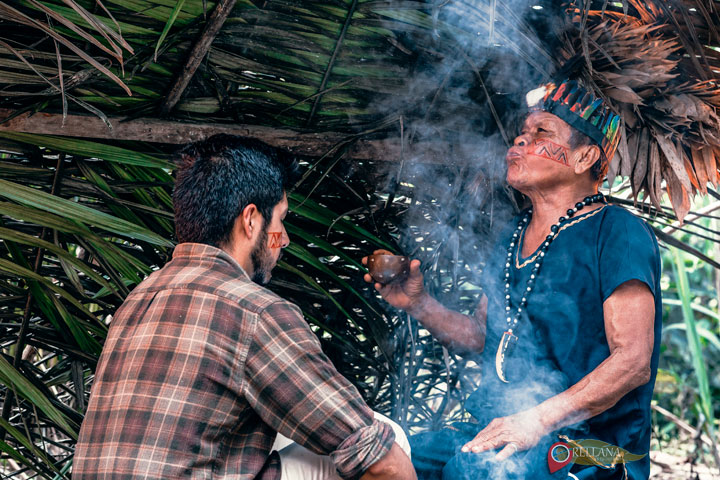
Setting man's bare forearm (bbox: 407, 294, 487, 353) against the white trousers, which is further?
man's bare forearm (bbox: 407, 294, 487, 353)

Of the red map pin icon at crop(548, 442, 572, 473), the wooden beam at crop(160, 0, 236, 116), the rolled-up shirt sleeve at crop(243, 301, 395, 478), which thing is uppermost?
the wooden beam at crop(160, 0, 236, 116)

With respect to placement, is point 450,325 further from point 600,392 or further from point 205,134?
point 205,134

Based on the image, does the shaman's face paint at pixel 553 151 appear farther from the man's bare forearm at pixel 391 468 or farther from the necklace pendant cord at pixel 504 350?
the man's bare forearm at pixel 391 468

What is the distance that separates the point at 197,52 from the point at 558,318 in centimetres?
120

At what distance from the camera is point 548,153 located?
1.94m

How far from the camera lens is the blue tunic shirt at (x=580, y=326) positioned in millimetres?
1727

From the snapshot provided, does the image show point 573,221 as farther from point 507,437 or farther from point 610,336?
point 507,437

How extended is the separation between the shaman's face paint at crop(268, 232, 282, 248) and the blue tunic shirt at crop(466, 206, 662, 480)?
75 cm

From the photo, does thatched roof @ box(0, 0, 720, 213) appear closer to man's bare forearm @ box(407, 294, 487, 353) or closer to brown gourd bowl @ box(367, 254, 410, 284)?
brown gourd bowl @ box(367, 254, 410, 284)

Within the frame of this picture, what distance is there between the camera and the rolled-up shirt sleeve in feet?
4.28

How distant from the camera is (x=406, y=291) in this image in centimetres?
215

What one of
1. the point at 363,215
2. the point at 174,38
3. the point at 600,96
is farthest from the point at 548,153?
the point at 174,38

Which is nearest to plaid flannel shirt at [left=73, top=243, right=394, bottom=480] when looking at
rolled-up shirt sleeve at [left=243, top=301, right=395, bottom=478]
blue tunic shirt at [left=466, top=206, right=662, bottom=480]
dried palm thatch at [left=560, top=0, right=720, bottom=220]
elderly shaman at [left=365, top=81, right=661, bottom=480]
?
rolled-up shirt sleeve at [left=243, top=301, right=395, bottom=478]

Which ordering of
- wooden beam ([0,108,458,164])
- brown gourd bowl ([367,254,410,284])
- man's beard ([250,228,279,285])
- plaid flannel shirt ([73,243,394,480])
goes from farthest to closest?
brown gourd bowl ([367,254,410,284]) < wooden beam ([0,108,458,164]) < man's beard ([250,228,279,285]) < plaid flannel shirt ([73,243,394,480])
